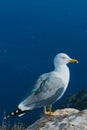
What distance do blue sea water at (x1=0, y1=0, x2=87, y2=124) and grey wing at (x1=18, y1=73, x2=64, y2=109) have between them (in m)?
35.0

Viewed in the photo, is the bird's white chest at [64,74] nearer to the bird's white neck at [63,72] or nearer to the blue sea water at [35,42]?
the bird's white neck at [63,72]

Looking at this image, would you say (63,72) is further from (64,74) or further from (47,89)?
(47,89)

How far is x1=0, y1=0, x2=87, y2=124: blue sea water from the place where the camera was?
72.8 m

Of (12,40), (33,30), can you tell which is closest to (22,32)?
(33,30)

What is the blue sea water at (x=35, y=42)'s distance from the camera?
7275 centimetres

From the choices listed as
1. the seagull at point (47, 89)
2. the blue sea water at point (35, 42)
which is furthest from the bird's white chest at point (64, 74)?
the blue sea water at point (35, 42)

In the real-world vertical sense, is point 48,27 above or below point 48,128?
above

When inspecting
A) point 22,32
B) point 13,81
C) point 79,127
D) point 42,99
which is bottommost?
point 79,127

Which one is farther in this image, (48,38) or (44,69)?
(48,38)

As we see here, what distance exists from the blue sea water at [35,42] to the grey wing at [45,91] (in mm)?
35022

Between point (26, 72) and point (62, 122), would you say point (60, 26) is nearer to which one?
point (26, 72)

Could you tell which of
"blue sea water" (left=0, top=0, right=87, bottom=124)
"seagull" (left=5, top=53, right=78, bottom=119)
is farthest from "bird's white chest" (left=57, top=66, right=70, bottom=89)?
"blue sea water" (left=0, top=0, right=87, bottom=124)

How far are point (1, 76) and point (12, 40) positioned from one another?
1304 inches

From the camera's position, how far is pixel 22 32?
415 feet
